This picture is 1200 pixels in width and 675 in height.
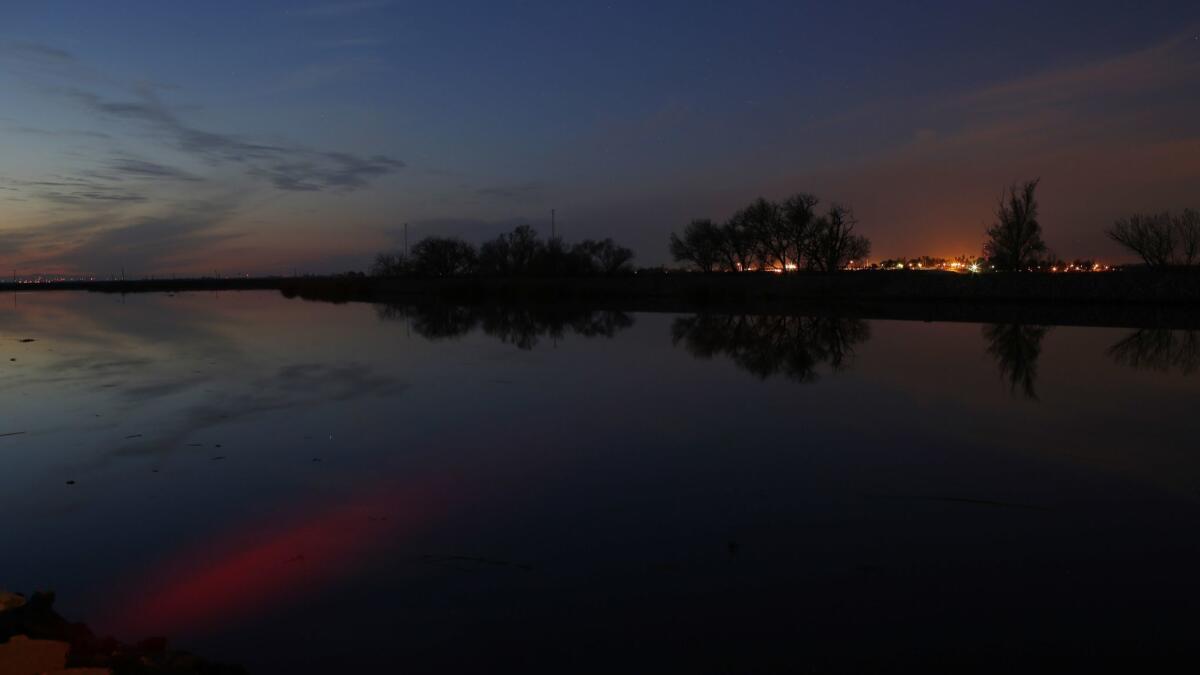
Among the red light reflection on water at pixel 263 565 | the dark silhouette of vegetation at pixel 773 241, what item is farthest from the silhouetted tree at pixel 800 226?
the red light reflection on water at pixel 263 565

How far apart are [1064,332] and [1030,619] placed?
2609cm

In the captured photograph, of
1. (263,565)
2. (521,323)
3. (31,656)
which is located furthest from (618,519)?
(521,323)

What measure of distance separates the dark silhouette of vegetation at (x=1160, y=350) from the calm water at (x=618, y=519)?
6.51 ft

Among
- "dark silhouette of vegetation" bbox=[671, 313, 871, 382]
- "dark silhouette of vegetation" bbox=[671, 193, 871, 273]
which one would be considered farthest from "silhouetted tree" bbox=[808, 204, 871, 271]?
"dark silhouette of vegetation" bbox=[671, 313, 871, 382]

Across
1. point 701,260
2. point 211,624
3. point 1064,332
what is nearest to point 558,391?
point 211,624

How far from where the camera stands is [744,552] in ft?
19.9

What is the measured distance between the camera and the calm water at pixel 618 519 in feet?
15.7

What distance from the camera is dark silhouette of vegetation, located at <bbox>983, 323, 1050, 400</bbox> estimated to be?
49.2 feet

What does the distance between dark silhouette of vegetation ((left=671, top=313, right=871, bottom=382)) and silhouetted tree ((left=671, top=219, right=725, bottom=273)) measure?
144 ft

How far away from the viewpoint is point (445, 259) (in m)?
96.3

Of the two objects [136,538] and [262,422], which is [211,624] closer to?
[136,538]

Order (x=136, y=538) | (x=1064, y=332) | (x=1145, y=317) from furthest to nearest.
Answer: (x=1145, y=317), (x=1064, y=332), (x=136, y=538)

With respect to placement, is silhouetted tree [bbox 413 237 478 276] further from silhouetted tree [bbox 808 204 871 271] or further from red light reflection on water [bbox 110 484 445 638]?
red light reflection on water [bbox 110 484 445 638]

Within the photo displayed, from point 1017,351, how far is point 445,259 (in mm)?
81917
